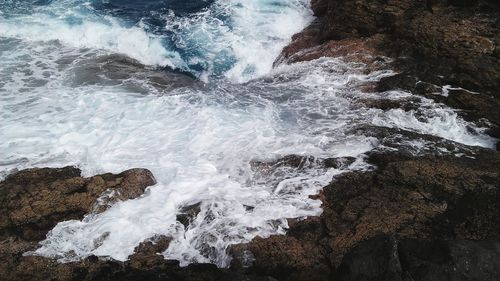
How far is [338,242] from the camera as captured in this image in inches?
209

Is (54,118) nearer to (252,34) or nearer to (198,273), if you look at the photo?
(198,273)

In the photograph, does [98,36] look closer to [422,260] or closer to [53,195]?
[53,195]

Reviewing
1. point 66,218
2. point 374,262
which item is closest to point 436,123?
point 374,262

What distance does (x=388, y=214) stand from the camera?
218 inches

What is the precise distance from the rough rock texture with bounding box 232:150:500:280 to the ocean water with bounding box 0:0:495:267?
0.27 metres

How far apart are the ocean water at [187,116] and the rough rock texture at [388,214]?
0.27 m

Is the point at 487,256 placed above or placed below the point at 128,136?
above

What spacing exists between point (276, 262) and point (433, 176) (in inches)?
107

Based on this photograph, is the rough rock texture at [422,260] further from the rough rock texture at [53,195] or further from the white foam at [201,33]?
the white foam at [201,33]

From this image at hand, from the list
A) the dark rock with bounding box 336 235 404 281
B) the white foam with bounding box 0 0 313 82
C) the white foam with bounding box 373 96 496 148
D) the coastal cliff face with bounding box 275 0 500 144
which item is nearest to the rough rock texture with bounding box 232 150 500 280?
the dark rock with bounding box 336 235 404 281

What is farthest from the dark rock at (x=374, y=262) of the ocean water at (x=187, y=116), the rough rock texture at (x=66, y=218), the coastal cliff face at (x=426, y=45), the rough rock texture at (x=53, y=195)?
the coastal cliff face at (x=426, y=45)

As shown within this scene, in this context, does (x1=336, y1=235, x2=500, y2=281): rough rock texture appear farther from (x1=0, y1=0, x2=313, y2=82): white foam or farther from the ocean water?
(x1=0, y1=0, x2=313, y2=82): white foam

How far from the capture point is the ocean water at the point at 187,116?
5.95 meters

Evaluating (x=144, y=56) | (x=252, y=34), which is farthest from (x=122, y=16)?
(x=252, y=34)
